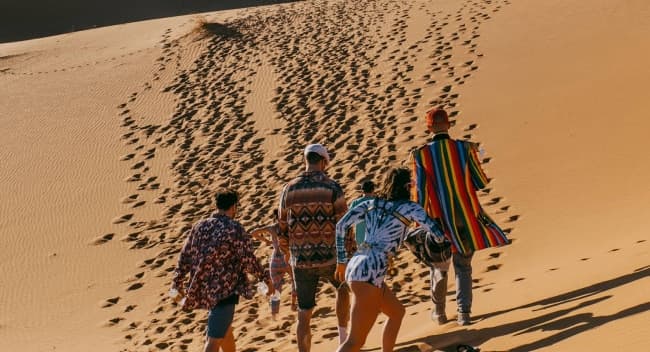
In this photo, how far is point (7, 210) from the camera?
14.8 meters

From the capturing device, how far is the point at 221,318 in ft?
19.6

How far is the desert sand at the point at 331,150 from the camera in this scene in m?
8.31

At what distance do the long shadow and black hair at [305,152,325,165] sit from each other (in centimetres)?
140

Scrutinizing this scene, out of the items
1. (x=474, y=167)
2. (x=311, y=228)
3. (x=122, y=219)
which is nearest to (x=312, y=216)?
(x=311, y=228)

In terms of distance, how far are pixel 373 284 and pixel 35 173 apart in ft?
39.0

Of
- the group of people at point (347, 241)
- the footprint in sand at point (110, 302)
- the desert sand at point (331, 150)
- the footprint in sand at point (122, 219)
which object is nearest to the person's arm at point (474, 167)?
the group of people at point (347, 241)

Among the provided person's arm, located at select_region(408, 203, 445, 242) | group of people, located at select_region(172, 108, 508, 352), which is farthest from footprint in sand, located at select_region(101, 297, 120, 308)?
person's arm, located at select_region(408, 203, 445, 242)

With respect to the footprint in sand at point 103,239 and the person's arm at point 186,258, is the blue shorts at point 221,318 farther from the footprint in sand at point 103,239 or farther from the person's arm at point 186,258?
the footprint in sand at point 103,239

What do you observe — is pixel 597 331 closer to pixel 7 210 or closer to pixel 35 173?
pixel 7 210

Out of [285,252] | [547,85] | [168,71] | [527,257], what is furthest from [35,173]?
[285,252]

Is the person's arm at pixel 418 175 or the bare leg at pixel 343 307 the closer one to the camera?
the bare leg at pixel 343 307

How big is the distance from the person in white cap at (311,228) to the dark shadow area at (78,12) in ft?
122

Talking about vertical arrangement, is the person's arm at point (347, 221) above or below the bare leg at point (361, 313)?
above

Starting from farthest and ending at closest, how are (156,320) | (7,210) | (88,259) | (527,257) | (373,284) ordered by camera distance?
(7,210) → (88,259) → (156,320) → (527,257) → (373,284)
